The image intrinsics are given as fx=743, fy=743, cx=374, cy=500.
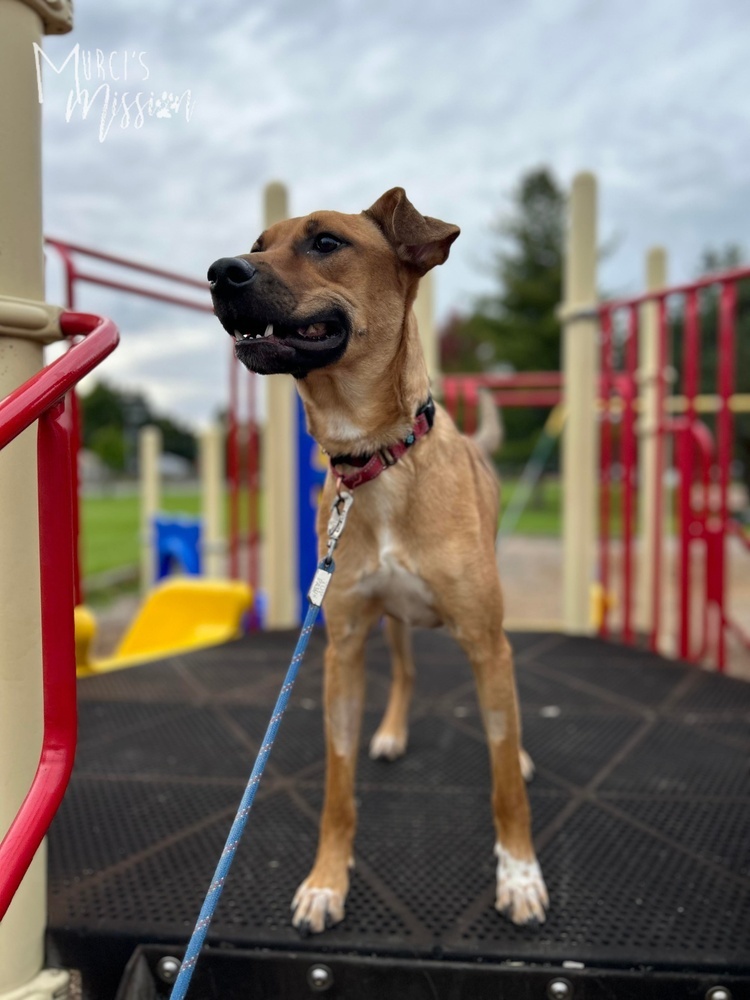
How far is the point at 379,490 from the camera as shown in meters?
1.78

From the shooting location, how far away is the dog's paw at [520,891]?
65.9 inches

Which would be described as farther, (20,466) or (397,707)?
(397,707)

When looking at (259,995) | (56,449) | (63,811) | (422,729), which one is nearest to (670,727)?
(422,729)

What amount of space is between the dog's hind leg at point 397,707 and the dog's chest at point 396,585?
0.70m

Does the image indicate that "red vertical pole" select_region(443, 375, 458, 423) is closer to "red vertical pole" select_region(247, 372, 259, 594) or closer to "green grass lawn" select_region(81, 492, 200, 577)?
"red vertical pole" select_region(247, 372, 259, 594)

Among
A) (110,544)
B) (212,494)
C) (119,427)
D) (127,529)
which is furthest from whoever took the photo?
(119,427)

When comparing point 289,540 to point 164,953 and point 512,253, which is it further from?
point 512,253

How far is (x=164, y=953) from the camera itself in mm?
1584

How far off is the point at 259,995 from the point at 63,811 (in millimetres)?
921

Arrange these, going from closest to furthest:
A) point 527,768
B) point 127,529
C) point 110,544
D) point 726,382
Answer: point 527,768, point 726,382, point 110,544, point 127,529

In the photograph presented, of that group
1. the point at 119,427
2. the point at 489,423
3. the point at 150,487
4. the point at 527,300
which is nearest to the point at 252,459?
the point at 489,423

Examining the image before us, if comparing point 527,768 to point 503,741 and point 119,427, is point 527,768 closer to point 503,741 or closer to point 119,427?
point 503,741

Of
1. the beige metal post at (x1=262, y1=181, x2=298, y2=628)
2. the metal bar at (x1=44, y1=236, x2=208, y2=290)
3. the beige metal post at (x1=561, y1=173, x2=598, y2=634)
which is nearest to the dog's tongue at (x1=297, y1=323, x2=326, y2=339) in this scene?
the metal bar at (x1=44, y1=236, x2=208, y2=290)

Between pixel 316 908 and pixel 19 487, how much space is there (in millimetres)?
1109
